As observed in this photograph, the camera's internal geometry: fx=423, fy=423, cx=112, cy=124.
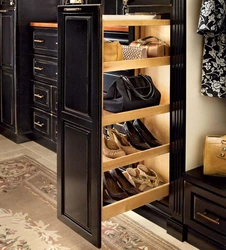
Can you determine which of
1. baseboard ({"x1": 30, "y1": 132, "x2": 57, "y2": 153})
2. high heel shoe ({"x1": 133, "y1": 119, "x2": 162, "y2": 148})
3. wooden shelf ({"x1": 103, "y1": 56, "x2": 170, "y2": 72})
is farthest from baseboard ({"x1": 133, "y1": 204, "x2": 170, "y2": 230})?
baseboard ({"x1": 30, "y1": 132, "x2": 57, "y2": 153})

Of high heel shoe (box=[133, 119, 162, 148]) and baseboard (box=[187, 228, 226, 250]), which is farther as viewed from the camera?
high heel shoe (box=[133, 119, 162, 148])

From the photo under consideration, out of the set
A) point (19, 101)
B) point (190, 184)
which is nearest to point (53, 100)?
point (19, 101)

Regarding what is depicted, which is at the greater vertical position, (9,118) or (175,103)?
(175,103)

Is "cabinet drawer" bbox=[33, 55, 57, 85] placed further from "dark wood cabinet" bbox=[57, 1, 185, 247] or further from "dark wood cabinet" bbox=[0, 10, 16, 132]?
"dark wood cabinet" bbox=[57, 1, 185, 247]

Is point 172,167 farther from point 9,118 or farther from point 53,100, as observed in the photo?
point 9,118

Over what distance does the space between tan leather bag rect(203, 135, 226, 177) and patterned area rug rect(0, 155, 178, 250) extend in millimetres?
487

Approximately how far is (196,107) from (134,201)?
625 mm

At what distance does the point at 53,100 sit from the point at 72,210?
1.80 meters

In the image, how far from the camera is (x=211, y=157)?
2.28 m

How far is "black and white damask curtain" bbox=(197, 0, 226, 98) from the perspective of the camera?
2.12 metres

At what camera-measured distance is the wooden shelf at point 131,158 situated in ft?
7.12

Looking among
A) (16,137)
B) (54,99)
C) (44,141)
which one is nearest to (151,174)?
(54,99)

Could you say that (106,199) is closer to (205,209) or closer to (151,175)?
(151,175)

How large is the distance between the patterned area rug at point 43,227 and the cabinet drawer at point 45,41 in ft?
4.15
